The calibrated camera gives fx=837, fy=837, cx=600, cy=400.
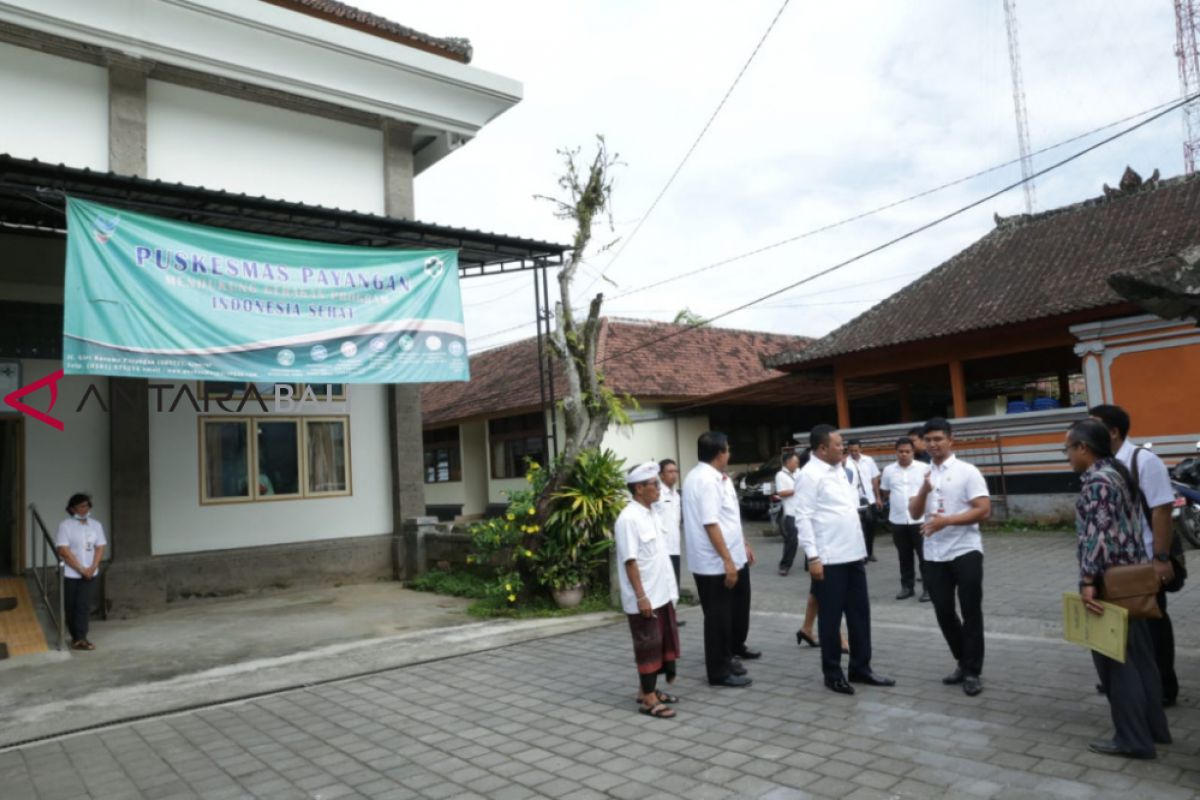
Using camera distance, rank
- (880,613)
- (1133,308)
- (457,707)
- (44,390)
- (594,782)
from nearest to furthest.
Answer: (594,782), (457,707), (880,613), (44,390), (1133,308)

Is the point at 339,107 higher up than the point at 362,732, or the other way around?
the point at 339,107

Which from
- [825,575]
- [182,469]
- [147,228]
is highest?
[147,228]

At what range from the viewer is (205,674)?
6898 mm

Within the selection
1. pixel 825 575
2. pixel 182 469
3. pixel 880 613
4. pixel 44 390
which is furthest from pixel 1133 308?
pixel 44 390

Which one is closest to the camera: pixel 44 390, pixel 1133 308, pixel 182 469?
pixel 44 390

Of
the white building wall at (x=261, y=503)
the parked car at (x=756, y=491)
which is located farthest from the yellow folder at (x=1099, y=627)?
the parked car at (x=756, y=491)

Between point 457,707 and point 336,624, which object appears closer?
point 457,707

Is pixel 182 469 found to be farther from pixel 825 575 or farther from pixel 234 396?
pixel 825 575

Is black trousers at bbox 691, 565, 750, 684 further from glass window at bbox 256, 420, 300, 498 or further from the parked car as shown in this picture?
the parked car

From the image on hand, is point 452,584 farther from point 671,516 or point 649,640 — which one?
point 649,640

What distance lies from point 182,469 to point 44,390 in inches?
71.6

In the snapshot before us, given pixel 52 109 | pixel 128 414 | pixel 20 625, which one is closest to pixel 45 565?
pixel 20 625

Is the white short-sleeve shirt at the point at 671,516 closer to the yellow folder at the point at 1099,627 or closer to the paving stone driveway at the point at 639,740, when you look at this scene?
the paving stone driveway at the point at 639,740

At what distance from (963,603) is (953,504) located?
621 millimetres
